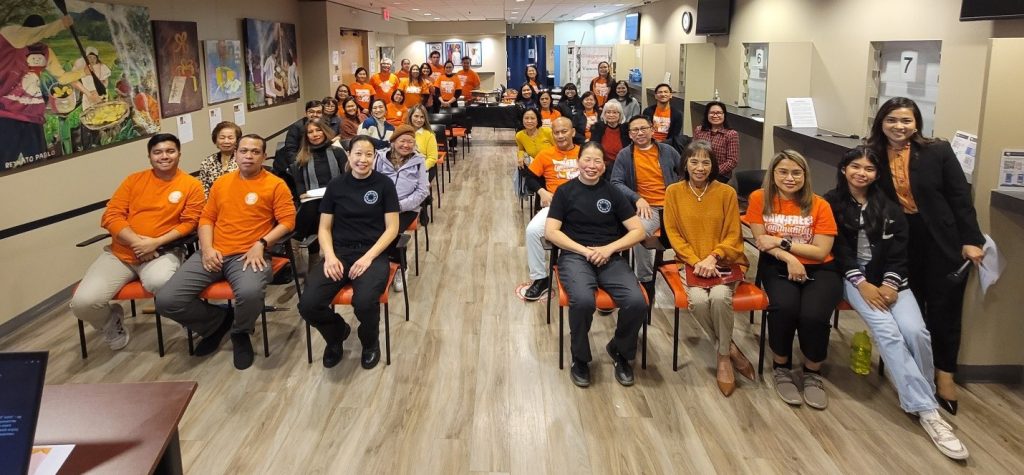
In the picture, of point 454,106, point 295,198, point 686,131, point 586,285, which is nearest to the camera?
point 586,285

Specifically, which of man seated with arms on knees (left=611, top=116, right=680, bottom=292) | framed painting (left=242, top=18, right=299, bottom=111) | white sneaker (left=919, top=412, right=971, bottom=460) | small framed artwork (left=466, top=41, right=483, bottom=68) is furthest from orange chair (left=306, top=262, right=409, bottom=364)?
small framed artwork (left=466, top=41, right=483, bottom=68)

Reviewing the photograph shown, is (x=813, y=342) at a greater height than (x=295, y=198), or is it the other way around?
(x=295, y=198)

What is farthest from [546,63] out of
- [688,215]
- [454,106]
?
[688,215]

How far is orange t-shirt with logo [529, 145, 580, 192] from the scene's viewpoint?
521 centimetres

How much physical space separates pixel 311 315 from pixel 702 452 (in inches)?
Result: 81.3

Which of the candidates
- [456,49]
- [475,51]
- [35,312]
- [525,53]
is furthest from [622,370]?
[525,53]

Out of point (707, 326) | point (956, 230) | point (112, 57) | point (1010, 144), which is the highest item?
point (112, 57)

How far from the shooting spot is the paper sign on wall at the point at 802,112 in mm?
6195

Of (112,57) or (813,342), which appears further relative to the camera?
(112,57)

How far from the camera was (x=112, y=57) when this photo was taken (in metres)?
5.57

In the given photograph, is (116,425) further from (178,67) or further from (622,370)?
(178,67)

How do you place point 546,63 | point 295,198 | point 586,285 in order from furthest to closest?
point 546,63 → point 295,198 → point 586,285

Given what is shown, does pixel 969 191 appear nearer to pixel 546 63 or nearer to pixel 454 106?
pixel 454 106

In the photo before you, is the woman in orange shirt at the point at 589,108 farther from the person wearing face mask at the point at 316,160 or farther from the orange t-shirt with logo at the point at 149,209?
the orange t-shirt with logo at the point at 149,209
